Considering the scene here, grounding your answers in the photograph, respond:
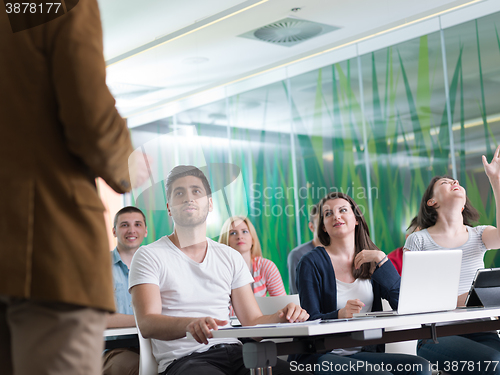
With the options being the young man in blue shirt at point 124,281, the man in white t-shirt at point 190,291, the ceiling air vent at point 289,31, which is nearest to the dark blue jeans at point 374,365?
the man in white t-shirt at point 190,291

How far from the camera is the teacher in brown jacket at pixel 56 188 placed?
0.89 meters

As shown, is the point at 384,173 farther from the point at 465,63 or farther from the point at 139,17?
the point at 139,17

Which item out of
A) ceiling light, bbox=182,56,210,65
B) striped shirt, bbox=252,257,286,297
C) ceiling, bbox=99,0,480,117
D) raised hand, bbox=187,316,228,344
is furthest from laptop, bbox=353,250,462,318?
ceiling light, bbox=182,56,210,65

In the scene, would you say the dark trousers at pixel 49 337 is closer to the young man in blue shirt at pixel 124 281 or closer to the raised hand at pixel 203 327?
the raised hand at pixel 203 327

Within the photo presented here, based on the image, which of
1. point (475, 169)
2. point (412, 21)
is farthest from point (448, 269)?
point (412, 21)

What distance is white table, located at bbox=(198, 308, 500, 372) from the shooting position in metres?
1.67

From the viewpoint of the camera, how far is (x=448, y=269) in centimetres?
218

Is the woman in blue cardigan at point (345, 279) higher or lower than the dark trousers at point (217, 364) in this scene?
higher

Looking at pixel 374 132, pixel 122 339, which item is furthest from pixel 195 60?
pixel 122 339

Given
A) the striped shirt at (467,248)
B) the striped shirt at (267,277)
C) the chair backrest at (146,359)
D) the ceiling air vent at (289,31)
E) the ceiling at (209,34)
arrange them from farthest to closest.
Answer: the ceiling air vent at (289,31) < the ceiling at (209,34) < the striped shirt at (267,277) < the striped shirt at (467,248) < the chair backrest at (146,359)

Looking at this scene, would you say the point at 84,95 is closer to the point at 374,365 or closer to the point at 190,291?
the point at 190,291

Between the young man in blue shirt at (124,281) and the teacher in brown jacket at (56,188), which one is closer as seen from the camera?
the teacher in brown jacket at (56,188)

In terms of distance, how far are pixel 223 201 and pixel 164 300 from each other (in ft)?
2.37

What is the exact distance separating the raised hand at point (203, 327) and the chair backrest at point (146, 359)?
1.36 feet
